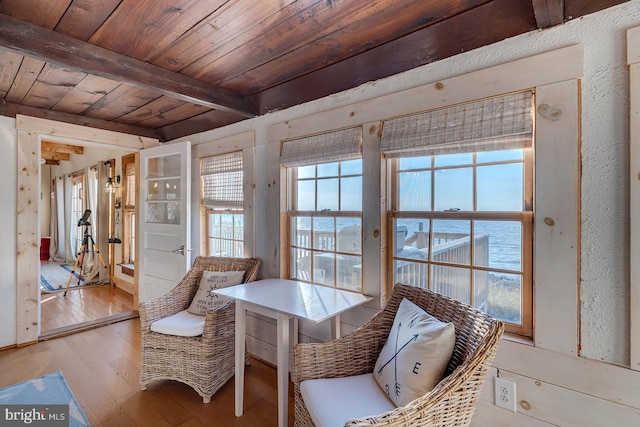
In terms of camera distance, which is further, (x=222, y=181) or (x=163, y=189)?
(x=163, y=189)

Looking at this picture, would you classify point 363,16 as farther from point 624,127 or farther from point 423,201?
point 624,127

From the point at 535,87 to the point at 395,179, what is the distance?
864 millimetres

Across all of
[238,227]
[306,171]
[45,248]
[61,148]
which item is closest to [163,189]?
[238,227]

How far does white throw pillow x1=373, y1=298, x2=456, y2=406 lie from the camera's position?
1221mm

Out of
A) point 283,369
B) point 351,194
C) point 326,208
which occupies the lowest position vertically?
point 283,369

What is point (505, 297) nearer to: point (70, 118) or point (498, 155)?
point (498, 155)

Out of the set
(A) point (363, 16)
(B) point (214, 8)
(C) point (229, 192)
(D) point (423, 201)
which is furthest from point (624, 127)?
(C) point (229, 192)

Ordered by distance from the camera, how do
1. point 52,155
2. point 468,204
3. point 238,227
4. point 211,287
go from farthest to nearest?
point 52,155 < point 238,227 < point 211,287 < point 468,204

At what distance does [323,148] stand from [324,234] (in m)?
0.65

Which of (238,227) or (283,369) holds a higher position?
(238,227)

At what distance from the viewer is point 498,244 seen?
5.54 feet

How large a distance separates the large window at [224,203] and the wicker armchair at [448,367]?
1700mm

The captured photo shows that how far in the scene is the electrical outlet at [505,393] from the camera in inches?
61.1

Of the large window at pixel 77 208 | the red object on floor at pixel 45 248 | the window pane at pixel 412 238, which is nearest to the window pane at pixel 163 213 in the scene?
Result: the window pane at pixel 412 238
